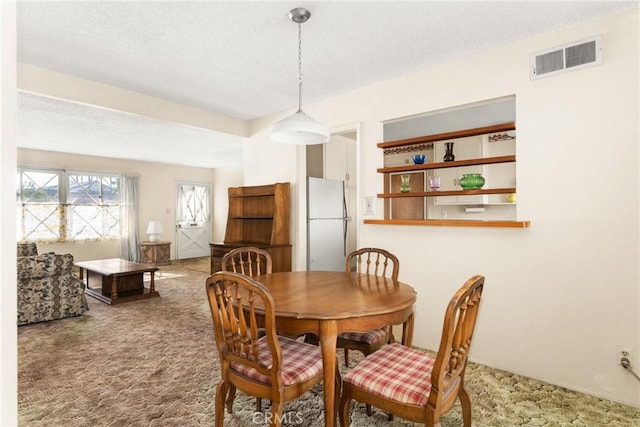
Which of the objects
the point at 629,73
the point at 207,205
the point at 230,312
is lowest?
the point at 230,312

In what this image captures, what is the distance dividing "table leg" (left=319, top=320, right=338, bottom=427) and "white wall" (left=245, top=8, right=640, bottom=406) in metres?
1.63

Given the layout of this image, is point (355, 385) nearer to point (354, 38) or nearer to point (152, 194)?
point (354, 38)

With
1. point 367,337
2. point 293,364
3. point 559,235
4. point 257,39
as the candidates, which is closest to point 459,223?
point 559,235

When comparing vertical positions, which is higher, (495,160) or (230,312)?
(495,160)

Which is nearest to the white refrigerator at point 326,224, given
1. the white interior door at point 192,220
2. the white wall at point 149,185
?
the white wall at point 149,185

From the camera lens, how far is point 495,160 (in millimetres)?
2645

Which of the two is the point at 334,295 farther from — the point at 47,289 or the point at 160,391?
the point at 47,289

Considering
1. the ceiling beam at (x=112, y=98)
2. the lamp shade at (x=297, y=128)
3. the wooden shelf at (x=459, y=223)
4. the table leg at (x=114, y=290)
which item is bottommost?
the table leg at (x=114, y=290)

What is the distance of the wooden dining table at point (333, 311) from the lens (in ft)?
5.10

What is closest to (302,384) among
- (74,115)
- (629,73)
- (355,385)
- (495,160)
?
(355,385)

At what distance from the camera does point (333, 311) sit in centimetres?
159

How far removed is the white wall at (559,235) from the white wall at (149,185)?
6713 mm

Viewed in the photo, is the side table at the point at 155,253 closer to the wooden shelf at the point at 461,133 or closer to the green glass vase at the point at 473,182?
the wooden shelf at the point at 461,133

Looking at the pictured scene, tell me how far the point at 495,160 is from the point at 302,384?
216cm
